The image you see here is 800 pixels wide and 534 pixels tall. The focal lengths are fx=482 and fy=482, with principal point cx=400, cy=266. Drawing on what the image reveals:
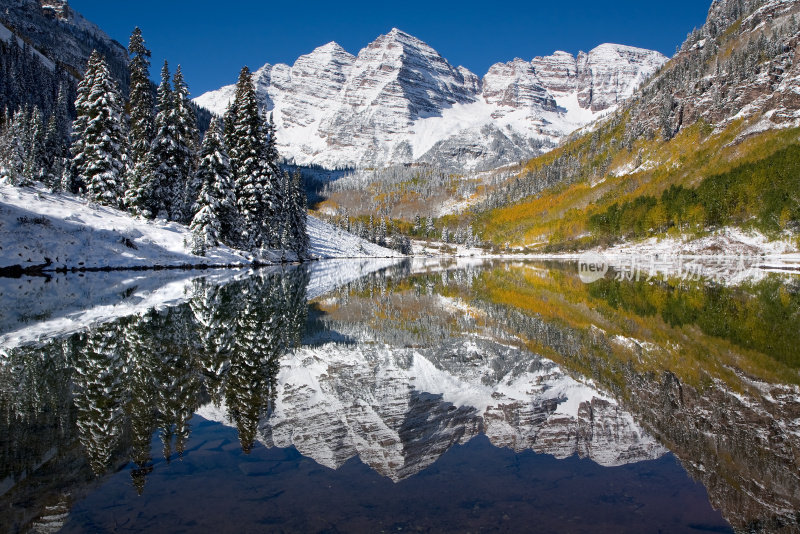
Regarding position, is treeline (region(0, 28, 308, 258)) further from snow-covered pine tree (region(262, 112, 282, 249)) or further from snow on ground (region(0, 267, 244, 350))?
snow on ground (region(0, 267, 244, 350))

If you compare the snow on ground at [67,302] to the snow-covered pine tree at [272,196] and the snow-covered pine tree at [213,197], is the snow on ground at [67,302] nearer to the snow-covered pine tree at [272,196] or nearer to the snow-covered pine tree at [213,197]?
the snow-covered pine tree at [213,197]

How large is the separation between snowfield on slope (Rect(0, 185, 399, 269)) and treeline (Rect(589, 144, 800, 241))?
8914 cm

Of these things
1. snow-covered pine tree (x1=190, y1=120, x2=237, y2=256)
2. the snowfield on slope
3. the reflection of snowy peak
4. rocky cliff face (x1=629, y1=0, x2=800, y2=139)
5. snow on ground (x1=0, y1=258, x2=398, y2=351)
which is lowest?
the reflection of snowy peak

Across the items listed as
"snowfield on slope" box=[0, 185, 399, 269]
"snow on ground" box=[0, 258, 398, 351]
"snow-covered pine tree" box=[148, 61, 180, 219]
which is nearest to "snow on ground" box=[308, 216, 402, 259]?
"snow-covered pine tree" box=[148, 61, 180, 219]

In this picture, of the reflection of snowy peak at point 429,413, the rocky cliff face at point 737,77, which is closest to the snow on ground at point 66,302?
the reflection of snowy peak at point 429,413

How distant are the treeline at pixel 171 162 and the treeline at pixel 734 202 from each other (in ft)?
274

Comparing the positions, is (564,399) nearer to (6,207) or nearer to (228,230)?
(6,207)

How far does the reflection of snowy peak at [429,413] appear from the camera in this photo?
312 inches

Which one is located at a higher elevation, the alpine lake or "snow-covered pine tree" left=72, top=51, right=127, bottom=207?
"snow-covered pine tree" left=72, top=51, right=127, bottom=207

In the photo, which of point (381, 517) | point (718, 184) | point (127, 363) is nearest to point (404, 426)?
point (381, 517)

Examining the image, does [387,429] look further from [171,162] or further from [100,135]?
[100,135]

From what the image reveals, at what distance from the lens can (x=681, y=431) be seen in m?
8.23

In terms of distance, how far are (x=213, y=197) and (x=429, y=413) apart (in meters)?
50.5

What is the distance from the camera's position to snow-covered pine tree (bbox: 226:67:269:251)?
61656mm
